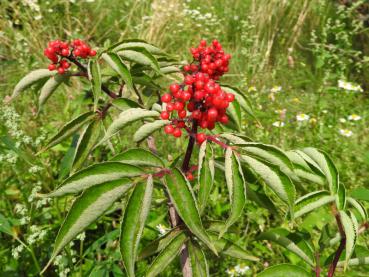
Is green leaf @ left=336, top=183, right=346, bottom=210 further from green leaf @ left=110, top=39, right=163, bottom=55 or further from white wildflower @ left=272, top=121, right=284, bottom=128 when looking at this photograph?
white wildflower @ left=272, top=121, right=284, bottom=128

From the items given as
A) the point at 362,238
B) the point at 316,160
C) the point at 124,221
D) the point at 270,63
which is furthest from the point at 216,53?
the point at 270,63

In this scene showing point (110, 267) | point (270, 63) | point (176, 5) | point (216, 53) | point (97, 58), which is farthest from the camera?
point (176, 5)

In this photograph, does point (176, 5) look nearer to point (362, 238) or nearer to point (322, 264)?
point (362, 238)

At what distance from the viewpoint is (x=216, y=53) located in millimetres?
1438

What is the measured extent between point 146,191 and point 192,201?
12cm

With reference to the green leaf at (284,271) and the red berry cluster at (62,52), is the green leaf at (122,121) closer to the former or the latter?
the red berry cluster at (62,52)

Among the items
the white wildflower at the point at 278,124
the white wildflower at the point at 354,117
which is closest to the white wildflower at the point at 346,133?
the white wildflower at the point at 354,117

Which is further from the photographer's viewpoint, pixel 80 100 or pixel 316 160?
pixel 80 100

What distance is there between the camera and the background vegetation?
80.5 inches

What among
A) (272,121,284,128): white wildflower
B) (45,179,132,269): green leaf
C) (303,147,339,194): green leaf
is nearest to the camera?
(45,179,132,269): green leaf

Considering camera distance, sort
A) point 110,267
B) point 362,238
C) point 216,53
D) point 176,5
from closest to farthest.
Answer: point 216,53 → point 110,267 → point 362,238 → point 176,5

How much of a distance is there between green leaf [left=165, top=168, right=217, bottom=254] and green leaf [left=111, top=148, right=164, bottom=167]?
8 cm

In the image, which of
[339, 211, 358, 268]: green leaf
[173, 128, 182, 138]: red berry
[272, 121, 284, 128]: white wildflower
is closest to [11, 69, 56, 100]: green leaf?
[173, 128, 182, 138]: red berry

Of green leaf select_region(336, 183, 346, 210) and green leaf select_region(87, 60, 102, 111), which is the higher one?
green leaf select_region(87, 60, 102, 111)
